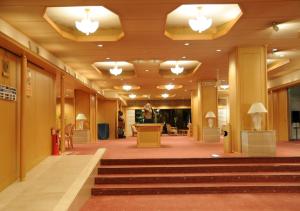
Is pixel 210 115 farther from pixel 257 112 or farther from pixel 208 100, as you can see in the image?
pixel 257 112

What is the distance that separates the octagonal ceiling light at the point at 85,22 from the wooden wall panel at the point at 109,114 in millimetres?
11623

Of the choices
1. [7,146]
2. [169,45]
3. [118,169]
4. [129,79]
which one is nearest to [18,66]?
[7,146]

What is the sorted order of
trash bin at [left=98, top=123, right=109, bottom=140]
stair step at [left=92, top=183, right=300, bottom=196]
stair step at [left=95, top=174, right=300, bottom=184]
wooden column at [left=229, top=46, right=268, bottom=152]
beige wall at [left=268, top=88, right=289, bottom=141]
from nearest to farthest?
stair step at [left=92, top=183, right=300, bottom=196]
stair step at [left=95, top=174, right=300, bottom=184]
wooden column at [left=229, top=46, right=268, bottom=152]
beige wall at [left=268, top=88, right=289, bottom=141]
trash bin at [left=98, top=123, right=109, bottom=140]

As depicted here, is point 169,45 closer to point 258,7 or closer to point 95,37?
point 95,37

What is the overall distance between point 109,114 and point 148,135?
7743 millimetres

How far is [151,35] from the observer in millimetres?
7809

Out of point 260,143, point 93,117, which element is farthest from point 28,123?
point 93,117

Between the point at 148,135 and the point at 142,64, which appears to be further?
the point at 148,135

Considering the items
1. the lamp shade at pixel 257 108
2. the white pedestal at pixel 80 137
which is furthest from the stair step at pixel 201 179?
the white pedestal at pixel 80 137

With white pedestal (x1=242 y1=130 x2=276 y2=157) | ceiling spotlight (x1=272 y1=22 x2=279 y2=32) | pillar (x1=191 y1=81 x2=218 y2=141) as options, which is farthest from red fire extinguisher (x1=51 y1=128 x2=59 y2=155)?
pillar (x1=191 y1=81 x2=218 y2=141)

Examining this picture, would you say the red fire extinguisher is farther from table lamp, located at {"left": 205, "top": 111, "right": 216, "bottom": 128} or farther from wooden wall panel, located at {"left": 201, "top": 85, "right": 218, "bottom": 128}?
wooden wall panel, located at {"left": 201, "top": 85, "right": 218, "bottom": 128}

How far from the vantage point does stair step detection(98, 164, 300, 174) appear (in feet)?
25.3

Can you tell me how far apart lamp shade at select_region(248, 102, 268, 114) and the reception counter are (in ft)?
14.4

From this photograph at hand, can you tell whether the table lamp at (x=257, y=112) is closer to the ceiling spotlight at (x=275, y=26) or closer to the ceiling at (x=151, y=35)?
the ceiling at (x=151, y=35)
